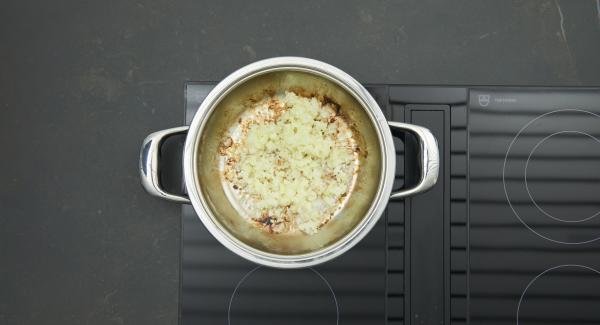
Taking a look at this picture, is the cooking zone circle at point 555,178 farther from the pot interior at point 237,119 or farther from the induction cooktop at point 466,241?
the pot interior at point 237,119

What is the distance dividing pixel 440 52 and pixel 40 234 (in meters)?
0.72

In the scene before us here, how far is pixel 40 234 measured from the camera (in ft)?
2.56

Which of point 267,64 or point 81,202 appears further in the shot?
point 81,202

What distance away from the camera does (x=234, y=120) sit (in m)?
0.71

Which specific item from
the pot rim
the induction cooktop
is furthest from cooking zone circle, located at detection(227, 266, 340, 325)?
the pot rim

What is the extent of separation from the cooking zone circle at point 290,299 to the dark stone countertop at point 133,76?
15 centimetres

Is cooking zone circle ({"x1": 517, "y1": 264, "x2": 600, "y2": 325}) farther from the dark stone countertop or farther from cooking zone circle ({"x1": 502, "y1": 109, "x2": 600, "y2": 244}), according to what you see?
the dark stone countertop

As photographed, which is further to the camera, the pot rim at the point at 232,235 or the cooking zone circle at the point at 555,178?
the cooking zone circle at the point at 555,178

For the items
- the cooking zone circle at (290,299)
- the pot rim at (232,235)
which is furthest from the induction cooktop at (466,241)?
the pot rim at (232,235)

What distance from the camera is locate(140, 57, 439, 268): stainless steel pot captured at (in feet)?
1.95

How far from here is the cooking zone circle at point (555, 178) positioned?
72cm

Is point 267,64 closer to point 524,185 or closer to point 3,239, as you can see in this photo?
point 524,185

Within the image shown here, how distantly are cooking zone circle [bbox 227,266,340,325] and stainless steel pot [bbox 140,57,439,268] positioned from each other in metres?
0.06

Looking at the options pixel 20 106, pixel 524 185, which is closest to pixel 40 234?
pixel 20 106
